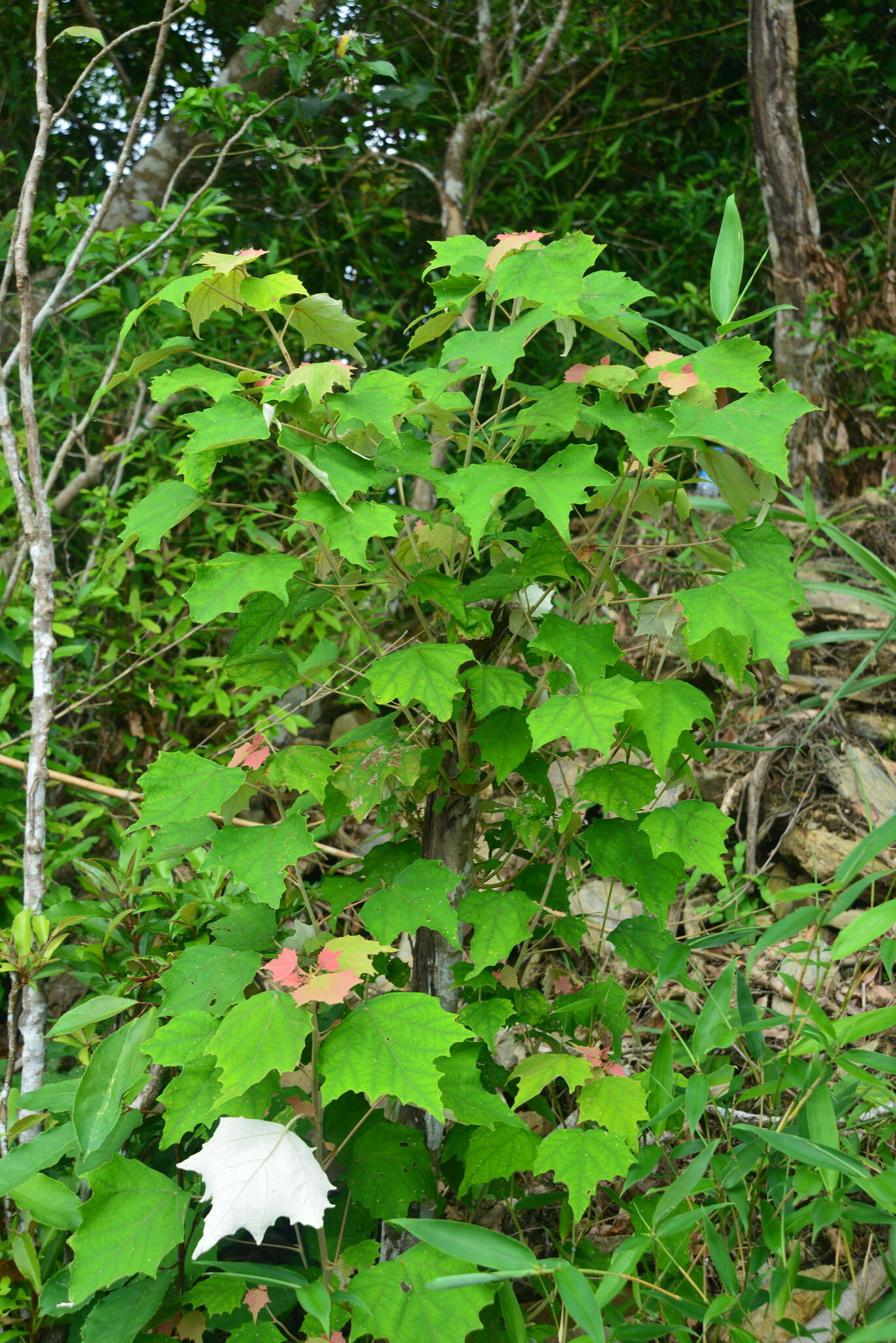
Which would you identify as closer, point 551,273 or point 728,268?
point 551,273

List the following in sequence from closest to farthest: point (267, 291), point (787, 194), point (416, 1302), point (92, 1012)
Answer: point (416, 1302), point (267, 291), point (92, 1012), point (787, 194)

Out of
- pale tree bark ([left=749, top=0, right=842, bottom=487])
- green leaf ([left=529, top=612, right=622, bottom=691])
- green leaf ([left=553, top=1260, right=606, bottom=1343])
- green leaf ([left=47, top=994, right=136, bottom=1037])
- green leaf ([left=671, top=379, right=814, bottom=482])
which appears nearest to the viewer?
green leaf ([left=553, top=1260, right=606, bottom=1343])

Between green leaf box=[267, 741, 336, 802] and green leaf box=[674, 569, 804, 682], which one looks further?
green leaf box=[267, 741, 336, 802]

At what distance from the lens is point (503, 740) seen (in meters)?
1.15

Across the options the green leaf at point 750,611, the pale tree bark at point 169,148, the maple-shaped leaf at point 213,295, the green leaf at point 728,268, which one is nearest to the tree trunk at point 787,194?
the pale tree bark at point 169,148

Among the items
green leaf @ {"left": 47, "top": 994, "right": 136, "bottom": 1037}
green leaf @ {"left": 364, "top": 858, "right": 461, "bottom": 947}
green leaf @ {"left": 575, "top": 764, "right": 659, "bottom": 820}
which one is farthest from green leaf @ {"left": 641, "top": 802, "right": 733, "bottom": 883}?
green leaf @ {"left": 47, "top": 994, "right": 136, "bottom": 1037}

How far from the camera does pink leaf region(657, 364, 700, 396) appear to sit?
3.39 feet

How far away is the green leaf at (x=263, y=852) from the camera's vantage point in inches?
40.3

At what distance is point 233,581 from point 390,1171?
71 cm

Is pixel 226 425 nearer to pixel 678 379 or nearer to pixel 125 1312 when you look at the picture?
pixel 678 379

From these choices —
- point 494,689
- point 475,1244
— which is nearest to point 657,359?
point 494,689

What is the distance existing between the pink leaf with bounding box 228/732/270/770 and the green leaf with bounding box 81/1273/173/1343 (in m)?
0.63

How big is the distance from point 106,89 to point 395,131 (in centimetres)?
111

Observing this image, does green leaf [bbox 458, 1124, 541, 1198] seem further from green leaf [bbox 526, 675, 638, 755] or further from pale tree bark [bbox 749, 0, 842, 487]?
pale tree bark [bbox 749, 0, 842, 487]
